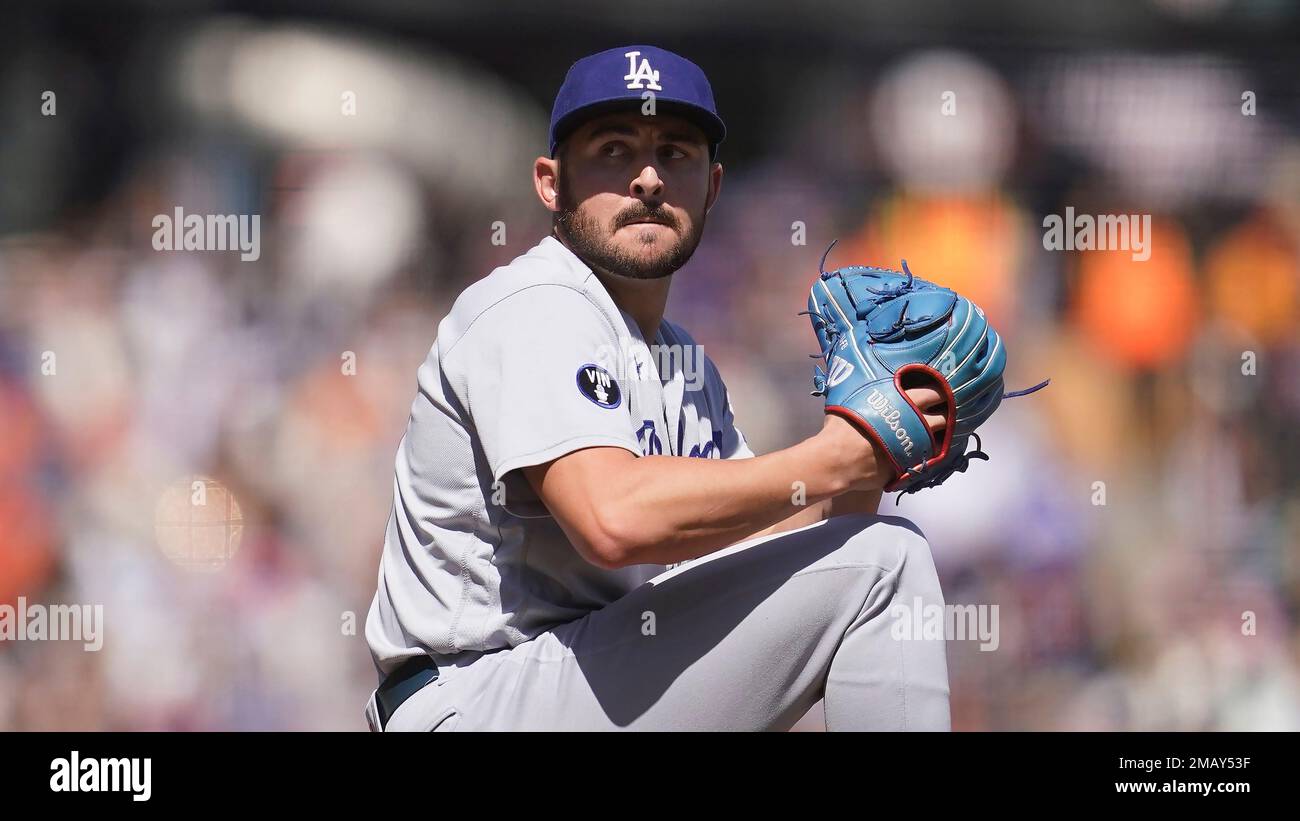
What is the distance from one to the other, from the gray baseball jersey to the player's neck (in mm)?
44

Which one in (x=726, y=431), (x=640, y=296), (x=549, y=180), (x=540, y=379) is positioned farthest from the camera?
(x=726, y=431)

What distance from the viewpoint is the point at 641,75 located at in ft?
6.24

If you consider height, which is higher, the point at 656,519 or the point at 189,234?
the point at 189,234

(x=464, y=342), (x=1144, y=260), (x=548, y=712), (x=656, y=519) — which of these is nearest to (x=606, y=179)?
(x=464, y=342)

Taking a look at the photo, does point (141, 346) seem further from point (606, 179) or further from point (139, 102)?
point (606, 179)

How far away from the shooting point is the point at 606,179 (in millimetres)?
1961

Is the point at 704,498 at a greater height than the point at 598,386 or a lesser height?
lesser

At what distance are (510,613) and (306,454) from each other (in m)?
2.10

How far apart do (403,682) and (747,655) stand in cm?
55

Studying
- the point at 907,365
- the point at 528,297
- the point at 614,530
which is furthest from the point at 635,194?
the point at 614,530

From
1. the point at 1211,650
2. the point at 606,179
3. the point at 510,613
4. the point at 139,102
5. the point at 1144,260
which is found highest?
the point at 139,102

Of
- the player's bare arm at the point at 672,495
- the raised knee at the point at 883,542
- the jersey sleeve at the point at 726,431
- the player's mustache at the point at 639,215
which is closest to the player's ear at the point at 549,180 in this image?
the player's mustache at the point at 639,215

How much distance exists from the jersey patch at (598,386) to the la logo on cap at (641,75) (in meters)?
0.48

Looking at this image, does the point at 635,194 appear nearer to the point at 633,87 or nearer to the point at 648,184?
the point at 648,184
